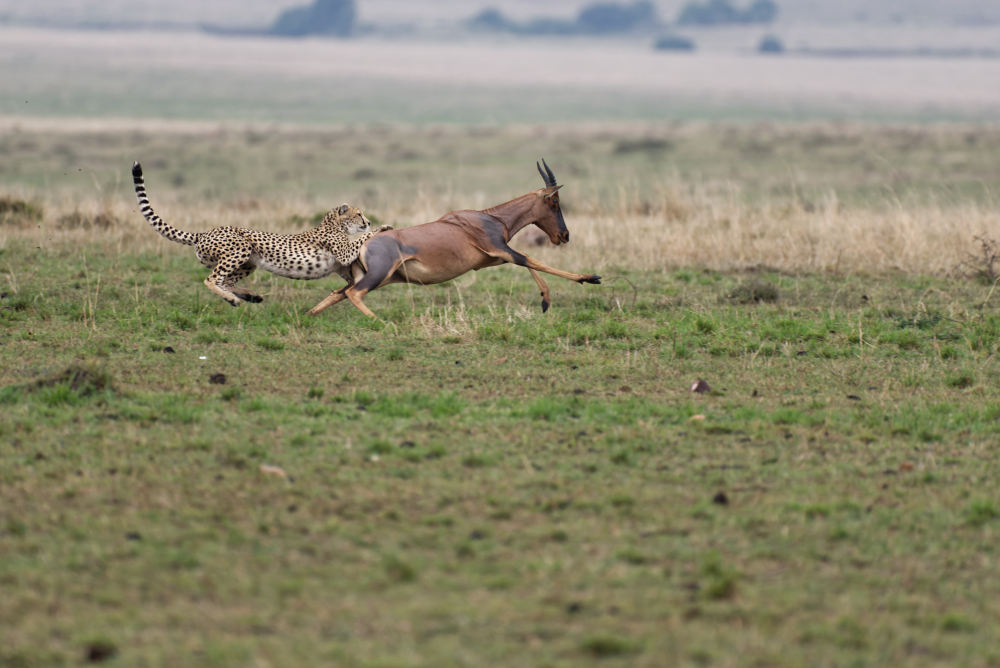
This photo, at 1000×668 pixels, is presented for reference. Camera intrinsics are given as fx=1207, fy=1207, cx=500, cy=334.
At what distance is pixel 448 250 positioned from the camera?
11.6 m

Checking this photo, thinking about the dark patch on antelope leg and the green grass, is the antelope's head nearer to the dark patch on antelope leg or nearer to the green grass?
the green grass

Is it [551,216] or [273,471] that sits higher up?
[551,216]

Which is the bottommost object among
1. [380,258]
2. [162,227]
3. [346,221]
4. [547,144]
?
[380,258]

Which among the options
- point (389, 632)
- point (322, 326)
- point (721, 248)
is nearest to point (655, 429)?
point (389, 632)

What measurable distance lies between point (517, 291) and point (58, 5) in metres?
203

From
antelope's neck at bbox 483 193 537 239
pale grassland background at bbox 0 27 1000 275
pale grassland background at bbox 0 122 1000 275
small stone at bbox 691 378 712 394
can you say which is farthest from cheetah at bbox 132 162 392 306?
pale grassland background at bbox 0 27 1000 275

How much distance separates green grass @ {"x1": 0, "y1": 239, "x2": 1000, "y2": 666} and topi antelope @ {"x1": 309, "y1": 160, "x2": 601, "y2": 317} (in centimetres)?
42

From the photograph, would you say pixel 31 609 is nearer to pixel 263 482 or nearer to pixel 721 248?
pixel 263 482

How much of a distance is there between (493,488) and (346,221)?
5.60 metres

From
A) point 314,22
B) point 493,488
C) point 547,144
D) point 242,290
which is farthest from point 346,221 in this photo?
point 314,22

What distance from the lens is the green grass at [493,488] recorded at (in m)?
5.16

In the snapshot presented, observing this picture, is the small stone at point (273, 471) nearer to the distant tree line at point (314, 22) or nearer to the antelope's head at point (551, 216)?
the antelope's head at point (551, 216)

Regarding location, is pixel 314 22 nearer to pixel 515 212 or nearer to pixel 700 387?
pixel 515 212

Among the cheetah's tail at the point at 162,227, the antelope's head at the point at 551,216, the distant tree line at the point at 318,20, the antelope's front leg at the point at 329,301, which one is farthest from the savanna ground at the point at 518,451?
the distant tree line at the point at 318,20
